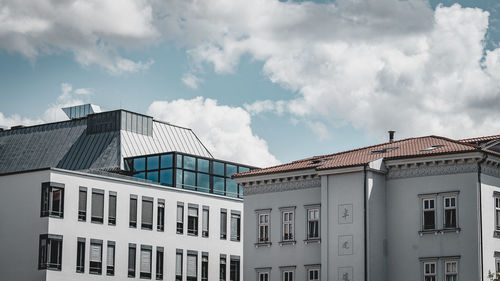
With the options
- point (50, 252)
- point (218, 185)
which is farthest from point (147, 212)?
point (50, 252)

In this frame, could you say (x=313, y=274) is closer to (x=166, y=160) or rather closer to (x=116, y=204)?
(x=116, y=204)

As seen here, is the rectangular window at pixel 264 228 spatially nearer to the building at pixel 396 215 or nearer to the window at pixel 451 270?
the building at pixel 396 215

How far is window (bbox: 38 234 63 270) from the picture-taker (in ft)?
201

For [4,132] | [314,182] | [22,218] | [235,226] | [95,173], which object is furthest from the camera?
[4,132]

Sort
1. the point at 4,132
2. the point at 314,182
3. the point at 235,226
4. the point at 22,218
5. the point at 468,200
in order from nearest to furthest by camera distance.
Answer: the point at 468,200 < the point at 314,182 < the point at 22,218 < the point at 235,226 < the point at 4,132

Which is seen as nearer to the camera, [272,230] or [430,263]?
[430,263]

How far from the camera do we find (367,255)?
49406mm

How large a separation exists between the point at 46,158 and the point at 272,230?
3230cm

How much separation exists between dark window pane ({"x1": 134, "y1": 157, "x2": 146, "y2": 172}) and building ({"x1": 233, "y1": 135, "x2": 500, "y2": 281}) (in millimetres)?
21143

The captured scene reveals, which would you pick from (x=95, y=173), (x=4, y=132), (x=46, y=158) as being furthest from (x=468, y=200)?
(x=4, y=132)

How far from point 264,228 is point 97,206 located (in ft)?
48.1

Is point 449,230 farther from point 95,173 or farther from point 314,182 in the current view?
point 95,173

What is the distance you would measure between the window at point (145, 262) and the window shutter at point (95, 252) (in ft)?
13.4

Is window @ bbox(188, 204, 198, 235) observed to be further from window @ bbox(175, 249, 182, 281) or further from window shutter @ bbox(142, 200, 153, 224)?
window shutter @ bbox(142, 200, 153, 224)
